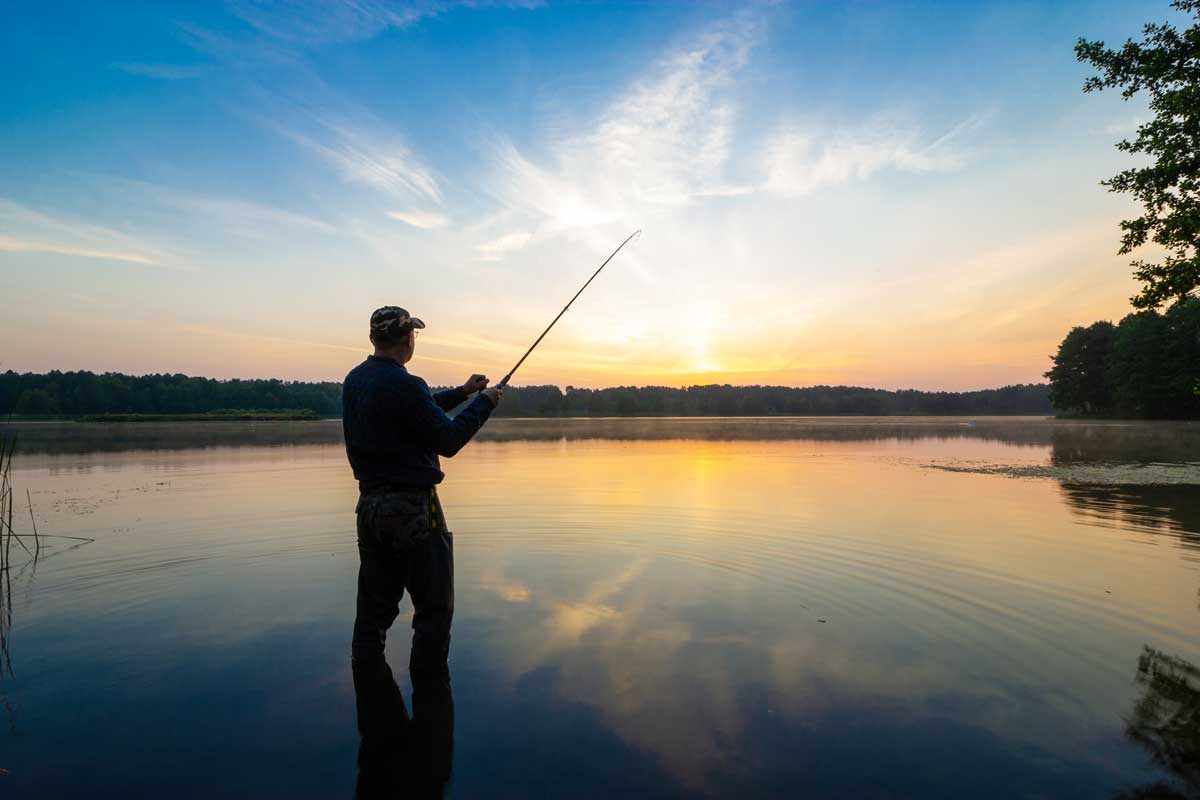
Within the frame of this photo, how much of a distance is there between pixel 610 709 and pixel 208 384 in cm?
13139

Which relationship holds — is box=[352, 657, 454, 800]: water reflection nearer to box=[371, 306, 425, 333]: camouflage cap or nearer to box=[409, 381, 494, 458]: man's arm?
box=[409, 381, 494, 458]: man's arm

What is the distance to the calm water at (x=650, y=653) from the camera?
3588 millimetres

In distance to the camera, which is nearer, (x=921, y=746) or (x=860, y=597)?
(x=921, y=746)

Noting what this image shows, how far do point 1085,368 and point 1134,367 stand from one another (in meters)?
10.4

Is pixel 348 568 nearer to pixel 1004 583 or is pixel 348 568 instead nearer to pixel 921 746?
pixel 921 746

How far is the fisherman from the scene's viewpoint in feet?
14.2

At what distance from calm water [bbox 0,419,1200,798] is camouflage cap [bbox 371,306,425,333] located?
2.57 meters

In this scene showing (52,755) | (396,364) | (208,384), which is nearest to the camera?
(52,755)

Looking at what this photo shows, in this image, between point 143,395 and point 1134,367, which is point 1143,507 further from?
point 143,395

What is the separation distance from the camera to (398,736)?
393 cm

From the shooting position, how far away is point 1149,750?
147 inches

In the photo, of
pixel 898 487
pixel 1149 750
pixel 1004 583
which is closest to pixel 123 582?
pixel 1149 750

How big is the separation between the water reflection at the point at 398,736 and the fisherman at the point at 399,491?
15 cm

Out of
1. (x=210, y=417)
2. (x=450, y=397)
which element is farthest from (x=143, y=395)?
(x=450, y=397)
